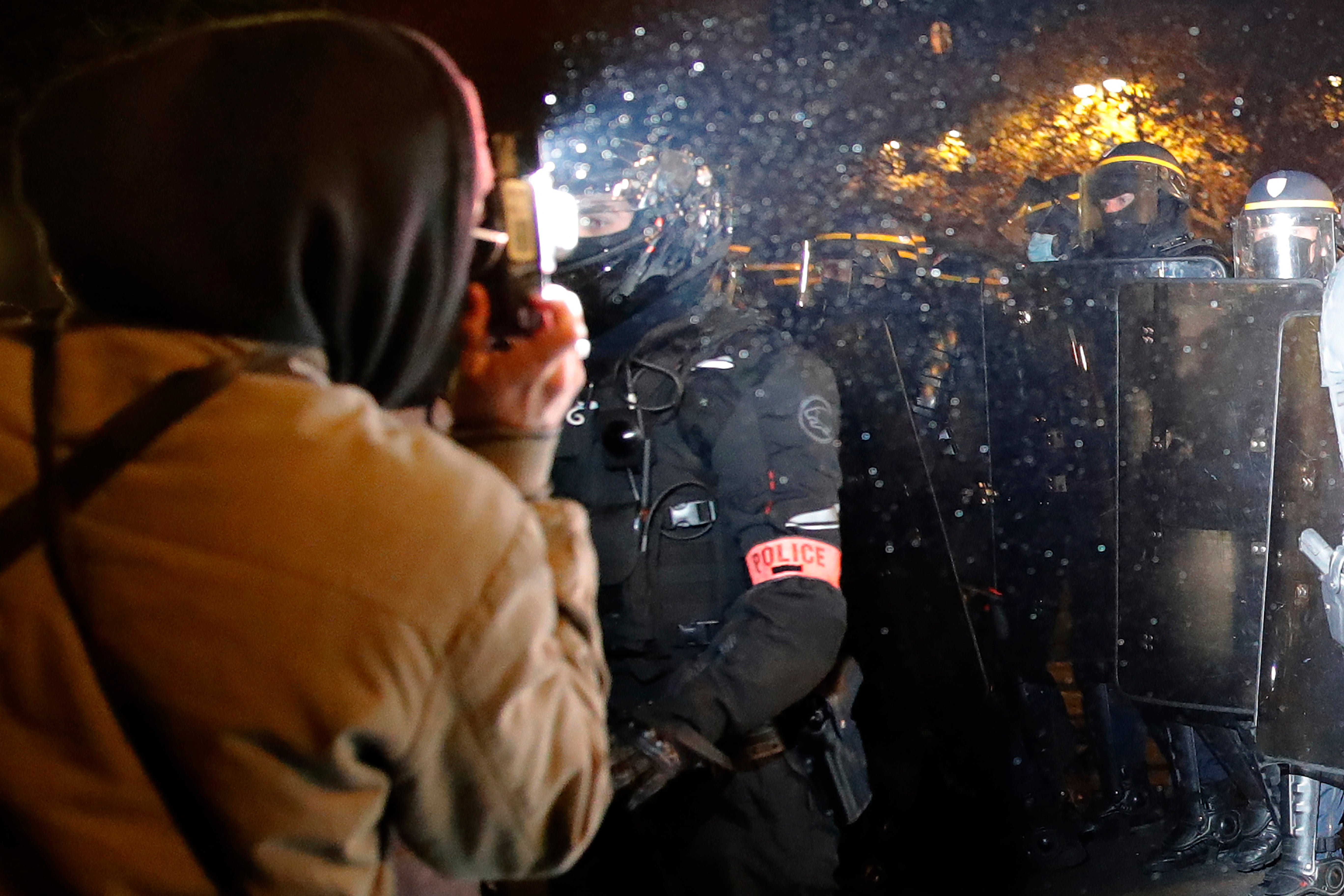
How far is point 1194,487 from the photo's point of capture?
2.32 m

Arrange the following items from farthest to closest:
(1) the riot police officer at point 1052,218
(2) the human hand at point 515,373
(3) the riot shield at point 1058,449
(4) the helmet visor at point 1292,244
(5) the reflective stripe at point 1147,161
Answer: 1. (1) the riot police officer at point 1052,218
2. (5) the reflective stripe at point 1147,161
3. (3) the riot shield at point 1058,449
4. (4) the helmet visor at point 1292,244
5. (2) the human hand at point 515,373

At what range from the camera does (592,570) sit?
799 millimetres

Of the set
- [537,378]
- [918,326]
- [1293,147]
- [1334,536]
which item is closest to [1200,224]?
[1293,147]

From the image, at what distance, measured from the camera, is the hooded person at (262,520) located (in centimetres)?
57

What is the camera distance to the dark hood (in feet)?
2.02

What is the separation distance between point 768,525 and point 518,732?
923mm

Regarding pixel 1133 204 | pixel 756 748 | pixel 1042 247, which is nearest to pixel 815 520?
pixel 756 748

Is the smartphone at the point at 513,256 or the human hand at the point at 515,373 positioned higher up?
the smartphone at the point at 513,256

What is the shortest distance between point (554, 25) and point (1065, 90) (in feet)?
11.1

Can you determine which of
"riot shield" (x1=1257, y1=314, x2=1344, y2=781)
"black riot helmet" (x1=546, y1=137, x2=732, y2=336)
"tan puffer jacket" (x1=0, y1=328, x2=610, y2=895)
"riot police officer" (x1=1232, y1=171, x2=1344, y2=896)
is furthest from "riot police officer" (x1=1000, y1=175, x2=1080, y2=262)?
"tan puffer jacket" (x1=0, y1=328, x2=610, y2=895)

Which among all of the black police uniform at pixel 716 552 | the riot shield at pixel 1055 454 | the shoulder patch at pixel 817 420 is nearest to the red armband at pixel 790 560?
the black police uniform at pixel 716 552

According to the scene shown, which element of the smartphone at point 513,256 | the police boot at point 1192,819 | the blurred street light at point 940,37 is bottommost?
the police boot at point 1192,819

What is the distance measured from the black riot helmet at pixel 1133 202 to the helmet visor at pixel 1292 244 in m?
0.76

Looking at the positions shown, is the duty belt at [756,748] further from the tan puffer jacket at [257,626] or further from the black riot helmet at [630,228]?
the tan puffer jacket at [257,626]
